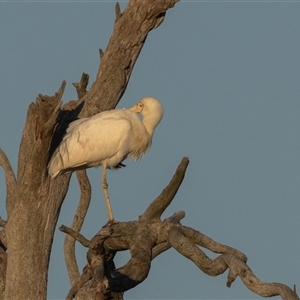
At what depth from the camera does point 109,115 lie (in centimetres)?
1253

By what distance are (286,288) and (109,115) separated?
4945mm

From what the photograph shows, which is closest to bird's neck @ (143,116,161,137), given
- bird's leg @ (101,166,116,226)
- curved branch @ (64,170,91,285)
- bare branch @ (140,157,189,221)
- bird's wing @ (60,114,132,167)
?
bird's wing @ (60,114,132,167)

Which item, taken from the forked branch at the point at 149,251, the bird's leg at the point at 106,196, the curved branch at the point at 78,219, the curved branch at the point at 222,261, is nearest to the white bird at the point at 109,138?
the bird's leg at the point at 106,196

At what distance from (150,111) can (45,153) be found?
2.82 metres

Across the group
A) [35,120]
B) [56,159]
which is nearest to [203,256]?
[35,120]

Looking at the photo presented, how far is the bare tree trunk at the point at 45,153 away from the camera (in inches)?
413

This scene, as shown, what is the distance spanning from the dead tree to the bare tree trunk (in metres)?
0.01

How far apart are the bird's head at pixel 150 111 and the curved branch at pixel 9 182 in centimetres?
185

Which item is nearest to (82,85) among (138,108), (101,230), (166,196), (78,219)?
(138,108)

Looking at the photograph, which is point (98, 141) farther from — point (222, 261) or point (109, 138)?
point (222, 261)

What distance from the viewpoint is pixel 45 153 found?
35.1 feet

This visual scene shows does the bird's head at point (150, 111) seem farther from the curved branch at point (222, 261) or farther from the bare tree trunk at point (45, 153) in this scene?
the curved branch at point (222, 261)

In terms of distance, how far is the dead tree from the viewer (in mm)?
9086

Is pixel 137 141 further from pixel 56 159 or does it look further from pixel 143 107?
pixel 56 159
